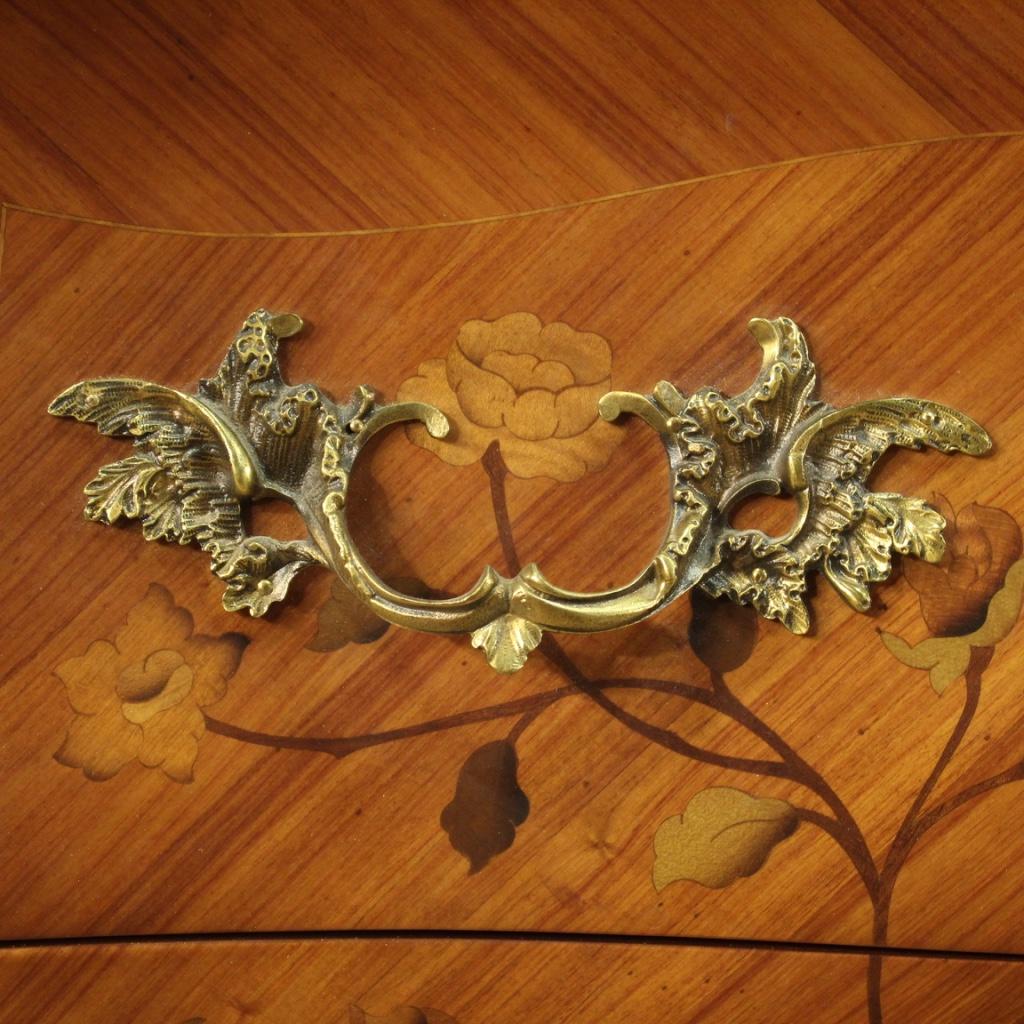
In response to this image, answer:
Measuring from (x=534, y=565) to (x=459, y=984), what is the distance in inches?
7.8

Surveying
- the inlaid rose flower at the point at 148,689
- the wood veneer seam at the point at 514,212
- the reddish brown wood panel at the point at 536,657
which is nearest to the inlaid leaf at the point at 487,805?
the reddish brown wood panel at the point at 536,657

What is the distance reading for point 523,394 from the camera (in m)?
0.64

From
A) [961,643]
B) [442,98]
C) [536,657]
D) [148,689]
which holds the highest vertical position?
[442,98]

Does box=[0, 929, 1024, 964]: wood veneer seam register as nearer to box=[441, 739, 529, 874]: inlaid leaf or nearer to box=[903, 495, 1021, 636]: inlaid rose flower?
box=[441, 739, 529, 874]: inlaid leaf

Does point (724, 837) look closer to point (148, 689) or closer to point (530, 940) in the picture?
point (530, 940)

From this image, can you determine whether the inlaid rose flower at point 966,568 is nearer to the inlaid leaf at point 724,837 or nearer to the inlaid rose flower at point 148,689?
the inlaid leaf at point 724,837

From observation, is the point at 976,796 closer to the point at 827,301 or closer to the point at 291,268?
the point at 827,301

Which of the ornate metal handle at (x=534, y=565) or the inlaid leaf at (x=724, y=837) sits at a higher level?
the ornate metal handle at (x=534, y=565)

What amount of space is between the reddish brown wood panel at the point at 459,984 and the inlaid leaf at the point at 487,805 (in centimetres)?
4

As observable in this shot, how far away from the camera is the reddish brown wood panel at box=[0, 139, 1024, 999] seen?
24.7 inches

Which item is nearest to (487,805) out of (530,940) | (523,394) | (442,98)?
(530,940)

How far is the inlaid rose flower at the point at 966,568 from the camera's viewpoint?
2.05 ft

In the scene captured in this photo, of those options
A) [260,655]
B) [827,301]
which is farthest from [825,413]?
[260,655]

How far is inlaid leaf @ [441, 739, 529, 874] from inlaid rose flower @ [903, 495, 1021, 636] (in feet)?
0.64
